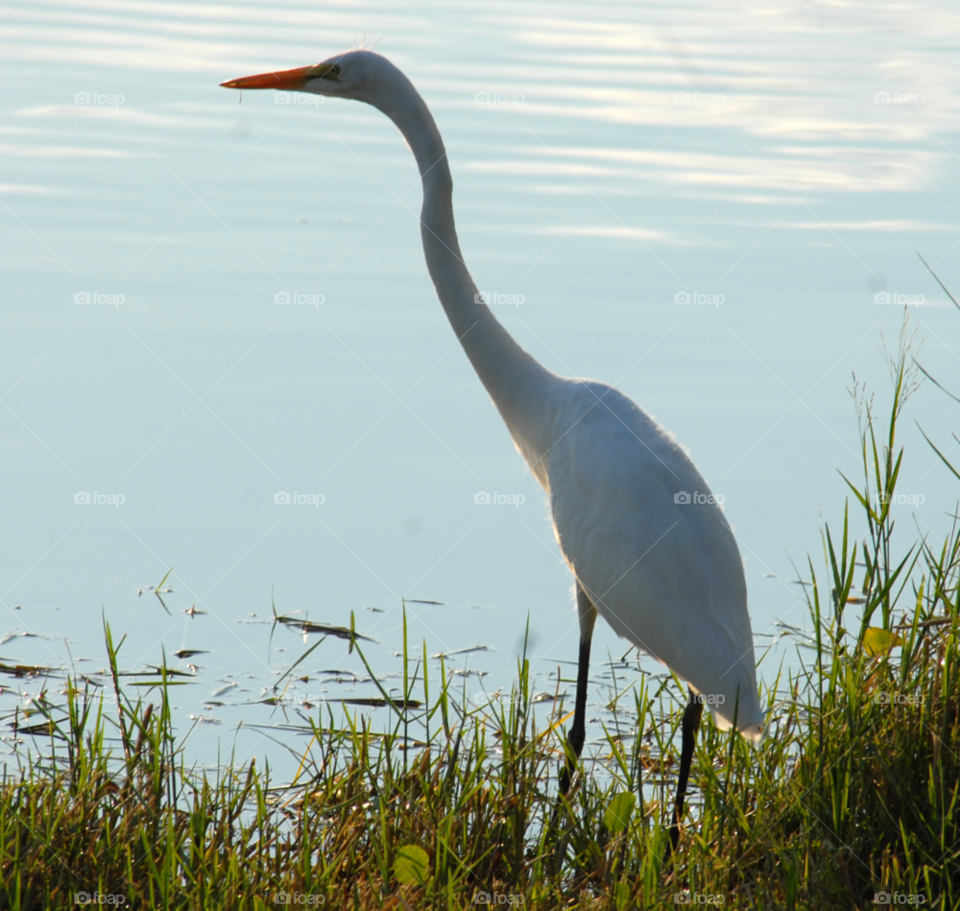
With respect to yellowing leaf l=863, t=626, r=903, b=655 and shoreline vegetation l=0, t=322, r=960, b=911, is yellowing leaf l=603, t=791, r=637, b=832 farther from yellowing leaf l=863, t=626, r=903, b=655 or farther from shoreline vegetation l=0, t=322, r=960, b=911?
yellowing leaf l=863, t=626, r=903, b=655

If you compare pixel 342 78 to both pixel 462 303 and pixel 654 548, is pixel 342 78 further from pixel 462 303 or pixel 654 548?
pixel 654 548

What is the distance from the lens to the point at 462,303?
4.51m

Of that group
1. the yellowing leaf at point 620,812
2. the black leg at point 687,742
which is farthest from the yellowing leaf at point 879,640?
the yellowing leaf at point 620,812

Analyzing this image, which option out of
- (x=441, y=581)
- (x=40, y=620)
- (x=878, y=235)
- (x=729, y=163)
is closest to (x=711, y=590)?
(x=441, y=581)

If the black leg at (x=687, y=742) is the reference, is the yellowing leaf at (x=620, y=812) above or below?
below

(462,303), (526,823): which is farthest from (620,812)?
(462,303)

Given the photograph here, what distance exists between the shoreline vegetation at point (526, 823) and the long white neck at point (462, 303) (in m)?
1.49

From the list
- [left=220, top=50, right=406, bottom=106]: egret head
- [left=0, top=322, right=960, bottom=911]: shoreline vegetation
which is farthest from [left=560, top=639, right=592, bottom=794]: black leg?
[left=220, top=50, right=406, bottom=106]: egret head

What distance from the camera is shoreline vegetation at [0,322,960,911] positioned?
279 cm

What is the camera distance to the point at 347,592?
5.15 metres

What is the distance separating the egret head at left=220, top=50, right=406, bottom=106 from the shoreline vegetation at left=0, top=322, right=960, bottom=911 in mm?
2257

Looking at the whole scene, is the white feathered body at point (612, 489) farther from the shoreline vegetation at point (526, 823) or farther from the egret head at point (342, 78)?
the shoreline vegetation at point (526, 823)

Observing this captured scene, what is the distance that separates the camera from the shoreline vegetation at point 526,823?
110 inches

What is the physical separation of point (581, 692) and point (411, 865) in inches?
53.8
